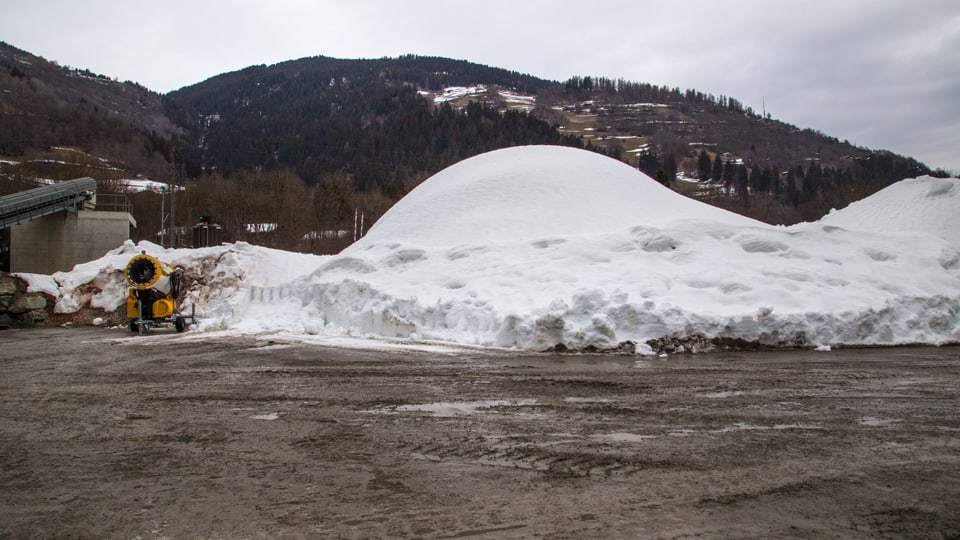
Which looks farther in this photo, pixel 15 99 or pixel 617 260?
pixel 15 99

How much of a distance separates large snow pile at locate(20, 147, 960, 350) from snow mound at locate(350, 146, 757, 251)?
0.07 m

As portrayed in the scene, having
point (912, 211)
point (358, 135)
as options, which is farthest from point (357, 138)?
point (912, 211)

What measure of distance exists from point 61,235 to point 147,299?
1822 centimetres

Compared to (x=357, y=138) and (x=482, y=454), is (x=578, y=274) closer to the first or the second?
(x=482, y=454)

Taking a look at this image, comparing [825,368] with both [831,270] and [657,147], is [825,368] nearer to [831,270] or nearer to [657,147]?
[831,270]

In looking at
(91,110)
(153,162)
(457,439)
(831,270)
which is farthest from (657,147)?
(457,439)

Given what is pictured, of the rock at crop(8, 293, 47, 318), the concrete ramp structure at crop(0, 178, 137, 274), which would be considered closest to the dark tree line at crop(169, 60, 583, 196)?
the concrete ramp structure at crop(0, 178, 137, 274)

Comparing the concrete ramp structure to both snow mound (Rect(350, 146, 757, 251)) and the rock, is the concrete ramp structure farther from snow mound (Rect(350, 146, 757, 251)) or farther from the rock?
snow mound (Rect(350, 146, 757, 251))

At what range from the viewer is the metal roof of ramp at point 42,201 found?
24172 mm

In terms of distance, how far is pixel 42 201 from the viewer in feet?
83.1

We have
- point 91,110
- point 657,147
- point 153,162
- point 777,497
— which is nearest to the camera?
point 777,497

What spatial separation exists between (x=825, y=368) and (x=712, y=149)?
13125cm

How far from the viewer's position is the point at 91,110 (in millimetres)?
108625

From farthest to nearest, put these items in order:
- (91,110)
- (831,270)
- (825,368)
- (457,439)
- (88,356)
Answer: (91,110)
(831,270)
(88,356)
(825,368)
(457,439)
